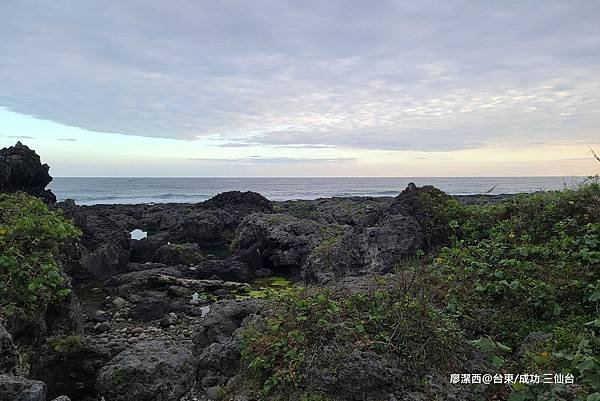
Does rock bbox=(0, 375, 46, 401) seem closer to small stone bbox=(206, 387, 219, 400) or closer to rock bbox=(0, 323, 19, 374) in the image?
rock bbox=(0, 323, 19, 374)

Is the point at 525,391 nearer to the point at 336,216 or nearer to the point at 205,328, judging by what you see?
the point at 205,328

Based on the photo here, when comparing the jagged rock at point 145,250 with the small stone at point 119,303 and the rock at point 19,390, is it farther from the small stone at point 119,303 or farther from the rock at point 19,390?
the rock at point 19,390

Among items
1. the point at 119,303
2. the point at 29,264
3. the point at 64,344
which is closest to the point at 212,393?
the point at 64,344

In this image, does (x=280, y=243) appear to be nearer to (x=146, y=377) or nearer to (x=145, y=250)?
(x=145, y=250)

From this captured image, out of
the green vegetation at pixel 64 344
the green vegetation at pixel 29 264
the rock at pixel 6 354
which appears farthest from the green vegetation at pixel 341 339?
the green vegetation at pixel 29 264

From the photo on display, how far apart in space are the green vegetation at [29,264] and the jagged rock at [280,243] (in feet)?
33.1

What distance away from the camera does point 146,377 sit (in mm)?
6723

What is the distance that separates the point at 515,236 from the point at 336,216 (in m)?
23.6

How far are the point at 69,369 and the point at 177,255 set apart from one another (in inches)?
525

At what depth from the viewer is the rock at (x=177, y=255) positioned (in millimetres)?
20406

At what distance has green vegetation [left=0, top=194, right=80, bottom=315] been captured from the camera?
7215 millimetres

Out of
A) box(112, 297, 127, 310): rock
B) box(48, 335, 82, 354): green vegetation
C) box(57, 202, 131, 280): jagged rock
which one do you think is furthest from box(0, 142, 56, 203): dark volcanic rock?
box(48, 335, 82, 354): green vegetation

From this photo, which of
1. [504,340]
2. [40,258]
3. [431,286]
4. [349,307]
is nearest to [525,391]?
[504,340]

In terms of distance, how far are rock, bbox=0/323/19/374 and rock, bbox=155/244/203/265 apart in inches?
566
